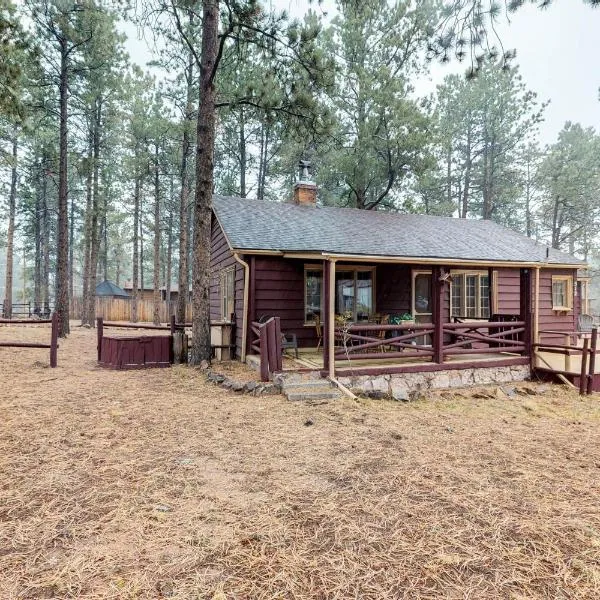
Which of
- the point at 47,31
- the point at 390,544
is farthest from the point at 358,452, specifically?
the point at 47,31

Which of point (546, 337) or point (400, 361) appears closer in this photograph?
point (400, 361)

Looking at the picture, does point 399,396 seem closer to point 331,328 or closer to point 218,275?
point 331,328

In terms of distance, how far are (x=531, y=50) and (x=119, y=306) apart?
24.8 metres

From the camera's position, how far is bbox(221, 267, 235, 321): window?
32.1 ft

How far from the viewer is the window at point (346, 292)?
31.0 ft

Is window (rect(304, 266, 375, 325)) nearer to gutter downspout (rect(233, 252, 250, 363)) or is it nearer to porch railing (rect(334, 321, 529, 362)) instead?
porch railing (rect(334, 321, 529, 362))

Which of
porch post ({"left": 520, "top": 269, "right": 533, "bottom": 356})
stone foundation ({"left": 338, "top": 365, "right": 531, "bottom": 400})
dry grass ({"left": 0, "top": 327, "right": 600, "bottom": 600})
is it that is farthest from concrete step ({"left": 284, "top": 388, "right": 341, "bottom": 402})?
porch post ({"left": 520, "top": 269, "right": 533, "bottom": 356})

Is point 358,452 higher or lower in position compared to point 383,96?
lower

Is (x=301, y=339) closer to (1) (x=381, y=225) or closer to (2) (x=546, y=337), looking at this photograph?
(1) (x=381, y=225)

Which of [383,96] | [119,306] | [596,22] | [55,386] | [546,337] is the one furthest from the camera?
[119,306]

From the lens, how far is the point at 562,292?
1255 cm

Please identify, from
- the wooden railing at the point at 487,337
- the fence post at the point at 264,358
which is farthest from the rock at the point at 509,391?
the fence post at the point at 264,358

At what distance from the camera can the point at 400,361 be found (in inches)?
323

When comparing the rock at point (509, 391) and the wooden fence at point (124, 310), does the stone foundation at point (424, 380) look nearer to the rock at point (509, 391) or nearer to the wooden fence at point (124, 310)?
the rock at point (509, 391)
